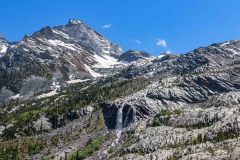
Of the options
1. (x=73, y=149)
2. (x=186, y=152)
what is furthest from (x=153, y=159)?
(x=73, y=149)

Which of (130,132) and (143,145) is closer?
(143,145)

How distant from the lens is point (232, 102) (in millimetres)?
194375

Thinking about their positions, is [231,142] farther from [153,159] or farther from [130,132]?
[130,132]

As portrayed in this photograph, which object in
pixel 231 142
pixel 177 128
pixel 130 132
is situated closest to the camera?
pixel 231 142

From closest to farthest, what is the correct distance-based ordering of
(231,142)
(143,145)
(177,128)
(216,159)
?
(216,159) → (231,142) → (143,145) → (177,128)

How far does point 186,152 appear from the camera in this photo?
476ft

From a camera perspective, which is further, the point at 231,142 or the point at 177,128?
the point at 177,128

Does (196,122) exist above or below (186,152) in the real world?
above

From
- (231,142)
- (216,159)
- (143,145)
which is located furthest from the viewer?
(143,145)

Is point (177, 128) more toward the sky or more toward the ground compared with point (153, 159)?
more toward the sky

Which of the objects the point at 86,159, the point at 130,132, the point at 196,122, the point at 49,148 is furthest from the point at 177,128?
the point at 49,148

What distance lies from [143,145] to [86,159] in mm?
21625

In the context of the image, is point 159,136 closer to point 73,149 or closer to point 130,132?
point 130,132

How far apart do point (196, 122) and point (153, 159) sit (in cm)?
3210
